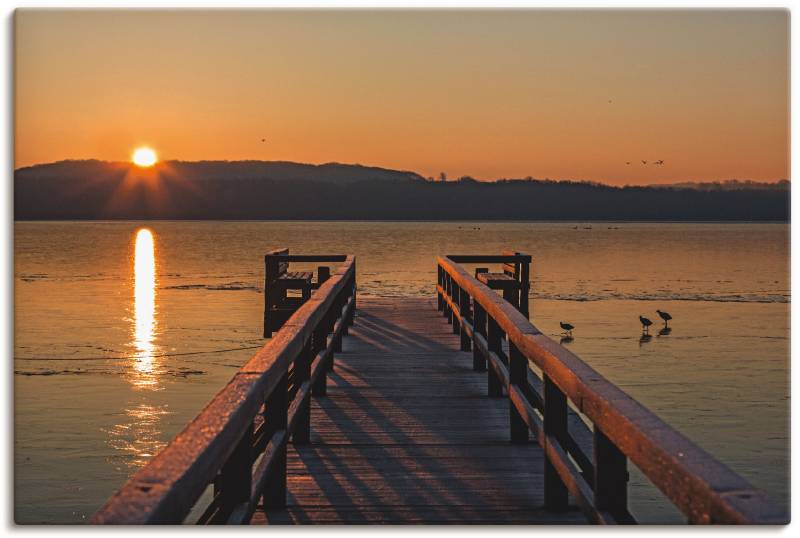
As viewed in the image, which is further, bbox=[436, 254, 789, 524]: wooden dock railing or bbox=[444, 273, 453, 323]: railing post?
bbox=[444, 273, 453, 323]: railing post

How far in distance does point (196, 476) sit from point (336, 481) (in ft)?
8.28

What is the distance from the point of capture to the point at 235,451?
337cm

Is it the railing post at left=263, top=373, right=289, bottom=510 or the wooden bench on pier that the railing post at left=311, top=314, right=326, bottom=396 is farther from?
the wooden bench on pier

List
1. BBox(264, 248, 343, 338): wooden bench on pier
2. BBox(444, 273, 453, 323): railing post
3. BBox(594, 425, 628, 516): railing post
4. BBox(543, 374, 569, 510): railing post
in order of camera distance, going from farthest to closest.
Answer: BBox(264, 248, 343, 338): wooden bench on pier → BBox(444, 273, 453, 323): railing post → BBox(543, 374, 569, 510): railing post → BBox(594, 425, 628, 516): railing post

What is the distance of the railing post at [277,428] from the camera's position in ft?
14.0

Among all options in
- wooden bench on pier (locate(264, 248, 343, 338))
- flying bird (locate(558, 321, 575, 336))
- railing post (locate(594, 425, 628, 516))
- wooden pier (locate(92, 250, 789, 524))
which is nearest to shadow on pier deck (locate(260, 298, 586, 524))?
wooden pier (locate(92, 250, 789, 524))

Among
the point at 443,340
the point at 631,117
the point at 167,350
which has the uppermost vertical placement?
the point at 631,117

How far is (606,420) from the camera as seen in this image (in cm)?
305

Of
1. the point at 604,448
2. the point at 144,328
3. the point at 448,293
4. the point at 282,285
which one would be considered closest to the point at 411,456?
the point at 604,448

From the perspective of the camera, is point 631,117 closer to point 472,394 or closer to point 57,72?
point 472,394

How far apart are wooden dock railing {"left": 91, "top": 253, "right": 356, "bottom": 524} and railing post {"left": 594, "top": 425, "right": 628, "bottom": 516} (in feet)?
4.07

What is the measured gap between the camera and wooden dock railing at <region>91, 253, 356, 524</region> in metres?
2.17

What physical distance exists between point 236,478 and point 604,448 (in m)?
1.35
